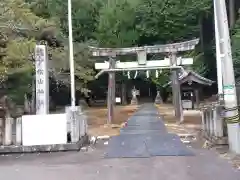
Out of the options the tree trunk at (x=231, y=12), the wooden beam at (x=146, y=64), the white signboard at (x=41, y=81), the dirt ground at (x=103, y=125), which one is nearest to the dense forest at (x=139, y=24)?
the tree trunk at (x=231, y=12)

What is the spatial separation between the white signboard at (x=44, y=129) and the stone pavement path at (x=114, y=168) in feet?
3.09

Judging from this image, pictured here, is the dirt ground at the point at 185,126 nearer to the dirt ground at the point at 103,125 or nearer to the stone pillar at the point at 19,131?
the dirt ground at the point at 103,125

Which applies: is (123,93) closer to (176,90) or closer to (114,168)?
(176,90)

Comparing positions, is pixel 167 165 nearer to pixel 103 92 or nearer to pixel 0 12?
pixel 0 12

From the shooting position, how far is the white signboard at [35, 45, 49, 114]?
526 inches

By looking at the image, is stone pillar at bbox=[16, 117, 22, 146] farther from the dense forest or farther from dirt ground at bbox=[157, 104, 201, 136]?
the dense forest

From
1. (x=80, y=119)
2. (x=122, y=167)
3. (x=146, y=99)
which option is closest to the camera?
(x=122, y=167)

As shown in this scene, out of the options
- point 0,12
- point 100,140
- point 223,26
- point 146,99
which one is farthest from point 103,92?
point 223,26

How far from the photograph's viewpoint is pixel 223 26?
1048 centimetres

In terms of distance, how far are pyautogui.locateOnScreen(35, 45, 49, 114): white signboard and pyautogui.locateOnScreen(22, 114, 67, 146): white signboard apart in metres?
1.46

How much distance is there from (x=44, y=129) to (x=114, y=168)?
157 inches

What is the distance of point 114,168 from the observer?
856 centimetres

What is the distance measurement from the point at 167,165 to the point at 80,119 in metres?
5.38

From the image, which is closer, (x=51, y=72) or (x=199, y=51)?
(x=51, y=72)
